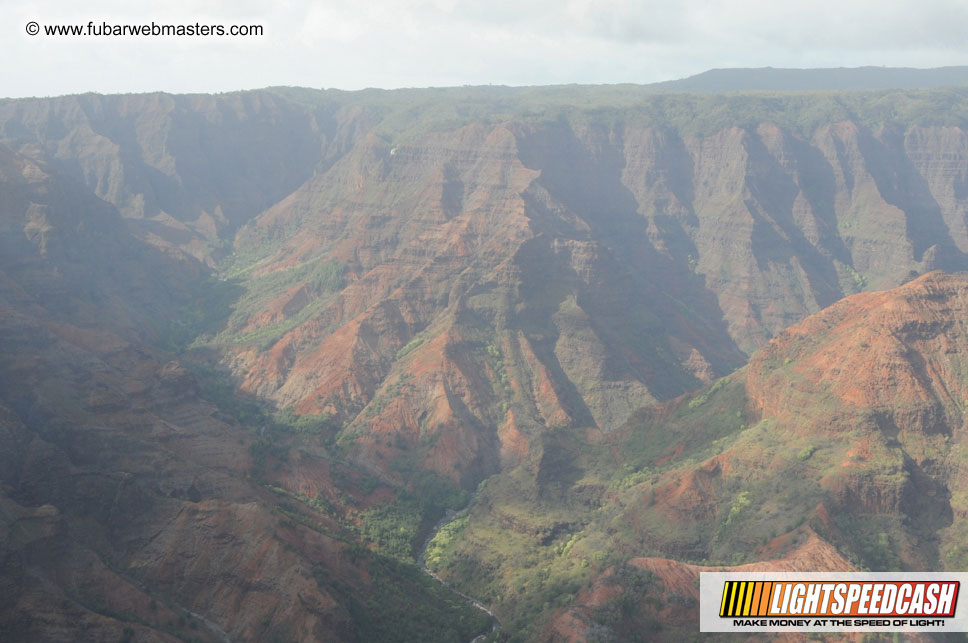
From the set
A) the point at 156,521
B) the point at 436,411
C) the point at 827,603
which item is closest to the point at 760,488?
the point at 827,603

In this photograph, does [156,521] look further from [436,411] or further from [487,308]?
[487,308]

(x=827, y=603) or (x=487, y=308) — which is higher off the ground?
(x=487, y=308)

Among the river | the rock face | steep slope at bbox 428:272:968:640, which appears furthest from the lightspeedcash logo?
the river

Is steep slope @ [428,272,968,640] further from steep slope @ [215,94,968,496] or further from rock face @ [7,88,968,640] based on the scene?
steep slope @ [215,94,968,496]

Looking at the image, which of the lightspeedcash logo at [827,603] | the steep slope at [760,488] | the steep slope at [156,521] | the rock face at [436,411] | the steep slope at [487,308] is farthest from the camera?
the steep slope at [487,308]

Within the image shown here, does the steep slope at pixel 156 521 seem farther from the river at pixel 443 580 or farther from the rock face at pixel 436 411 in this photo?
the river at pixel 443 580

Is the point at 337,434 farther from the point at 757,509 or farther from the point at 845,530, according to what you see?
the point at 845,530

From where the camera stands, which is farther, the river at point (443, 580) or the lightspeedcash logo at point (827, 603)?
the river at point (443, 580)

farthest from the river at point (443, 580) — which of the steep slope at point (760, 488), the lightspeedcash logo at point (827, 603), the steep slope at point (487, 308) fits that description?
the lightspeedcash logo at point (827, 603)
